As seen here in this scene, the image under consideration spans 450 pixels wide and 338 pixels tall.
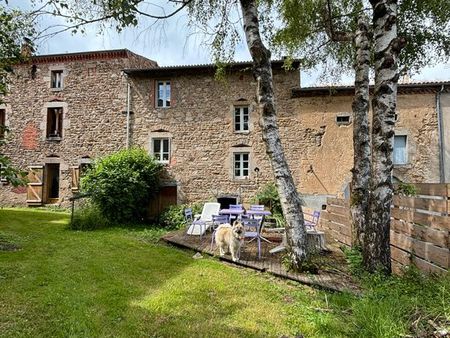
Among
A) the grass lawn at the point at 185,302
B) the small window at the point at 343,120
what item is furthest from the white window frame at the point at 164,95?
the grass lawn at the point at 185,302

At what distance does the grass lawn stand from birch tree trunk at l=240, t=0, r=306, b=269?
724 millimetres

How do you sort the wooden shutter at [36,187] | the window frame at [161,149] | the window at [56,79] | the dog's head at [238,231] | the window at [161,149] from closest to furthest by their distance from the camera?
the dog's head at [238,231], the window frame at [161,149], the window at [161,149], the wooden shutter at [36,187], the window at [56,79]

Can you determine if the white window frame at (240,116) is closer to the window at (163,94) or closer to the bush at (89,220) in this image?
the window at (163,94)

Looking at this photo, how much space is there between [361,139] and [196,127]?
871cm

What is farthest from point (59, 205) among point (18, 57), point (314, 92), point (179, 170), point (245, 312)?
point (245, 312)

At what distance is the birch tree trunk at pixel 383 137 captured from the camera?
433 centimetres

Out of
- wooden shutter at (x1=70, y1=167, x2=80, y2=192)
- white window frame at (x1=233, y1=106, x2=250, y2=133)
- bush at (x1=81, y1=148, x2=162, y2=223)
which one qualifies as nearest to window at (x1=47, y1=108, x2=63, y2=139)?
wooden shutter at (x1=70, y1=167, x2=80, y2=192)

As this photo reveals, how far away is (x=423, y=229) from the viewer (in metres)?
3.95

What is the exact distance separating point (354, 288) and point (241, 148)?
372 inches

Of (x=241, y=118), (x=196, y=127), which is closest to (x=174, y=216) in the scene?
(x=196, y=127)

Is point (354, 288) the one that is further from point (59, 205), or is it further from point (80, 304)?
point (59, 205)

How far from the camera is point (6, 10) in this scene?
18.1 ft

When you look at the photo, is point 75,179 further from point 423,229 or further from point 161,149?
point 423,229

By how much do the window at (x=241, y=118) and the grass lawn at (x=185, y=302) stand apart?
27.5 ft
